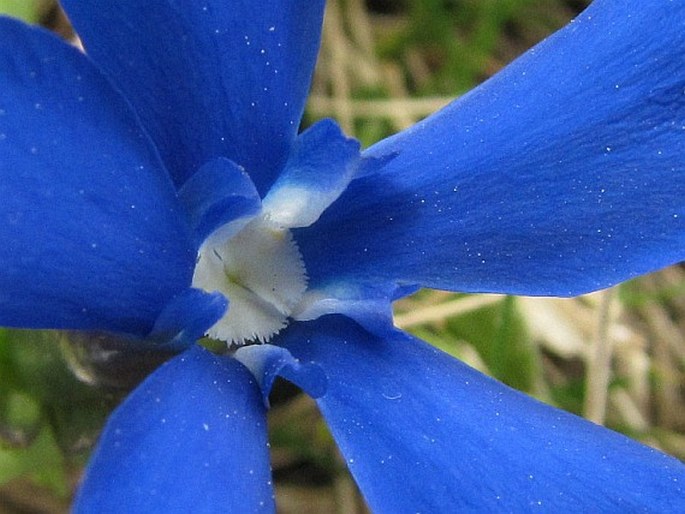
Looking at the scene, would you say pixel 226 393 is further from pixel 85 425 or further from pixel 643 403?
pixel 643 403

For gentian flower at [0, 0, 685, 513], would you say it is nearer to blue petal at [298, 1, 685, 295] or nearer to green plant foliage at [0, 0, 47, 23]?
blue petal at [298, 1, 685, 295]

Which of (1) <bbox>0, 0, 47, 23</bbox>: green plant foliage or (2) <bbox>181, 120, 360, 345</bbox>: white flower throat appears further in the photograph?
(1) <bbox>0, 0, 47, 23</bbox>: green plant foliage

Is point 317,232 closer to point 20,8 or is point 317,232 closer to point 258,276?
point 258,276

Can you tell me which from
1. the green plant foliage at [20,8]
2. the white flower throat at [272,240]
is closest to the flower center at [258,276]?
the white flower throat at [272,240]

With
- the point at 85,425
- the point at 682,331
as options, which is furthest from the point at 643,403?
the point at 85,425

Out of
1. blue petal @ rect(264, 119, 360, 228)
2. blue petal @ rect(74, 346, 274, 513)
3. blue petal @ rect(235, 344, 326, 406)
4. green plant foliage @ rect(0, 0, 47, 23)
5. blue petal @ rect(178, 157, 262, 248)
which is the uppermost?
green plant foliage @ rect(0, 0, 47, 23)

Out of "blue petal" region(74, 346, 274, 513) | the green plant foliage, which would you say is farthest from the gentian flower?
the green plant foliage
